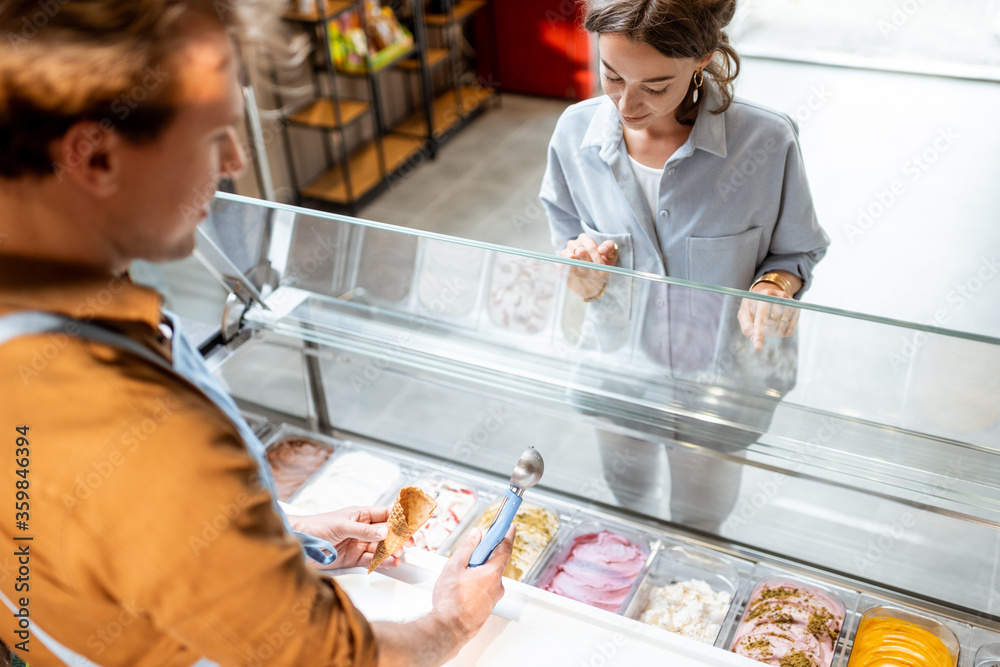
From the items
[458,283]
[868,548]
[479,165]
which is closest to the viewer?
[458,283]

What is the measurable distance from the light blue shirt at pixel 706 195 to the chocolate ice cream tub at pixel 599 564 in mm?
625

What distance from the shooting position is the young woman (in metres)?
1.56

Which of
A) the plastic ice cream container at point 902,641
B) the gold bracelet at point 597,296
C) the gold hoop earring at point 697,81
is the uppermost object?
the gold hoop earring at point 697,81

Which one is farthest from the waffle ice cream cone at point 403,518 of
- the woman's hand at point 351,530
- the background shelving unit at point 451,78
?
the background shelving unit at point 451,78

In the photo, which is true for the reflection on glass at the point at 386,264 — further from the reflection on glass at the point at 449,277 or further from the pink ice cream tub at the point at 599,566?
the pink ice cream tub at the point at 599,566

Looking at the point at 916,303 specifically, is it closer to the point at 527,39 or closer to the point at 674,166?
the point at 674,166

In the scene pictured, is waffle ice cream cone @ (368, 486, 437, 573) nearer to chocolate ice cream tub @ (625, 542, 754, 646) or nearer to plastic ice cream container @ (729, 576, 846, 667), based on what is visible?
chocolate ice cream tub @ (625, 542, 754, 646)

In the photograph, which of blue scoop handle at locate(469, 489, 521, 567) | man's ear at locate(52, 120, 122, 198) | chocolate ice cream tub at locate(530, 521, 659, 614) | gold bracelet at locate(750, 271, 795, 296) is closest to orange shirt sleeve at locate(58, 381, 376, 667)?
man's ear at locate(52, 120, 122, 198)

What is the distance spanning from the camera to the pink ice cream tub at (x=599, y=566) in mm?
1777

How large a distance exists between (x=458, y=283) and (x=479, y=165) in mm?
4294

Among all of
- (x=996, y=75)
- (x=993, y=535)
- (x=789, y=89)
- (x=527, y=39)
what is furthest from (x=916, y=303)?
(x=527, y=39)

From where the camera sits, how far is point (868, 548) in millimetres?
2539

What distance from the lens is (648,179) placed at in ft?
6.05

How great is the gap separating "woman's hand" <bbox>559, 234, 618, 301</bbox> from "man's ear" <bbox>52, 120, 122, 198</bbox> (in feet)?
3.48
